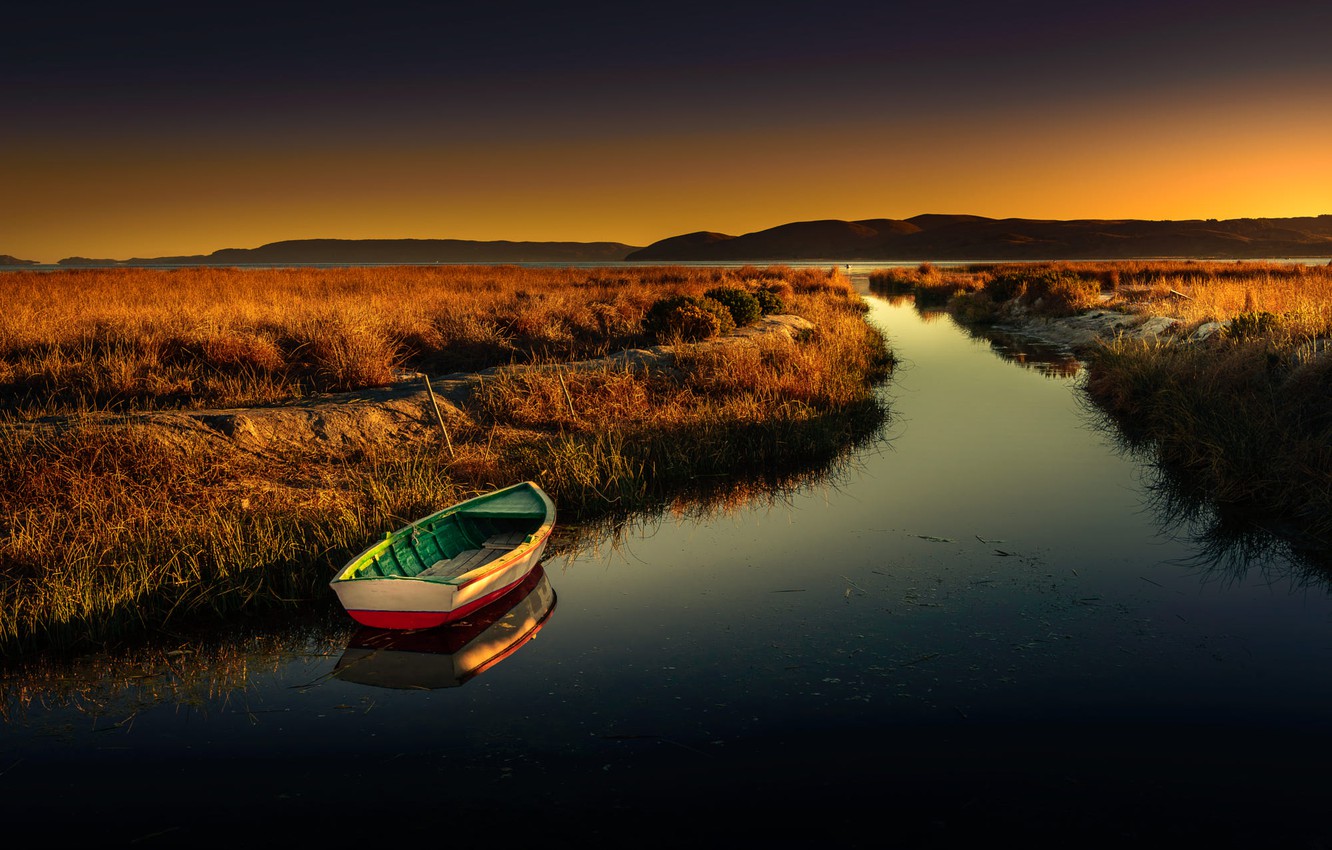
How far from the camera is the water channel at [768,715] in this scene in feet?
17.0

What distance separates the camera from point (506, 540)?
978cm

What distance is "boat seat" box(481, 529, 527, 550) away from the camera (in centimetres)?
960

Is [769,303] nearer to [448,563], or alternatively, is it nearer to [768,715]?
[448,563]

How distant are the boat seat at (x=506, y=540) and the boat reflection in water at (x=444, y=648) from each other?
0.90 m

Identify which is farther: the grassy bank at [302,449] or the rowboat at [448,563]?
the grassy bank at [302,449]

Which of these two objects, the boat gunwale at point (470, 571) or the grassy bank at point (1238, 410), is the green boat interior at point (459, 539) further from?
the grassy bank at point (1238, 410)

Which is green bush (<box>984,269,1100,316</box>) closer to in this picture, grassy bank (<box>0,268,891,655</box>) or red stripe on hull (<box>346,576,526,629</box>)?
grassy bank (<box>0,268,891,655</box>)

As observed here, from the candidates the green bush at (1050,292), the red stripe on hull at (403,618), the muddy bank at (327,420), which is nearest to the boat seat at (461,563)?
the red stripe on hull at (403,618)

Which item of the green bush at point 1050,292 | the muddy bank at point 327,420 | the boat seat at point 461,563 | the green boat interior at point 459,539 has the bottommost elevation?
the boat seat at point 461,563

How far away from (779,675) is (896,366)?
65.4ft

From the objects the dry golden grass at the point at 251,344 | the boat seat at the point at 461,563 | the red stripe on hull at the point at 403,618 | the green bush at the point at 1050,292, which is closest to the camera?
the red stripe on hull at the point at 403,618

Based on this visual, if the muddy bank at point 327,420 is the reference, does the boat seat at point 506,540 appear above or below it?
below

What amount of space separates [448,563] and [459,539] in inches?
17.1

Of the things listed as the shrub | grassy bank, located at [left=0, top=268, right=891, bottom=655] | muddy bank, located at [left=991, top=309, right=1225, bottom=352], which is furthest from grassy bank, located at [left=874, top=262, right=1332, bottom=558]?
the shrub
